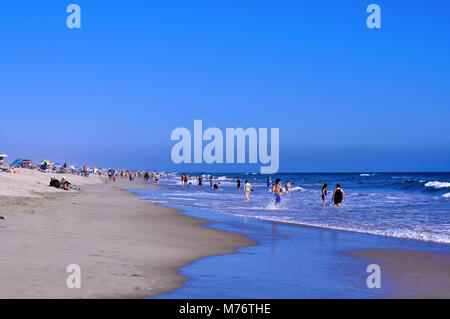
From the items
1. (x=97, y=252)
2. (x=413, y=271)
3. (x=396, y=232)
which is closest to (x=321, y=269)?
(x=413, y=271)

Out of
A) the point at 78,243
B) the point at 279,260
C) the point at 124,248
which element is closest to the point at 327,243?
the point at 279,260

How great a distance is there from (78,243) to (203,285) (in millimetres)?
4117

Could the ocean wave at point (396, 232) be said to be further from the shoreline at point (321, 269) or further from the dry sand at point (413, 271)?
the dry sand at point (413, 271)

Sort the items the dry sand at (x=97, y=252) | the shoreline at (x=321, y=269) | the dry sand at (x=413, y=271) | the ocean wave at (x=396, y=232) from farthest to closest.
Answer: the ocean wave at (x=396, y=232) < the dry sand at (x=413, y=271) < the shoreline at (x=321, y=269) < the dry sand at (x=97, y=252)

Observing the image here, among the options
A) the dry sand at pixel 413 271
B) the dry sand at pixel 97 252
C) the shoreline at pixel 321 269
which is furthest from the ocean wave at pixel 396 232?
the dry sand at pixel 97 252

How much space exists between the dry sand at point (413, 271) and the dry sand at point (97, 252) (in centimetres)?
335

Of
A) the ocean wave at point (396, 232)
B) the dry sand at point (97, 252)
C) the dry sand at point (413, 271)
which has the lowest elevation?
the ocean wave at point (396, 232)

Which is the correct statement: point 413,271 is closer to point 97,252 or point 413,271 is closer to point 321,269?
point 321,269

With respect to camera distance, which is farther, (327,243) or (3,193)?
(3,193)

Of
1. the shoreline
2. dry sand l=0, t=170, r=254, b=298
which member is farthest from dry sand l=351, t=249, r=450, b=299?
dry sand l=0, t=170, r=254, b=298

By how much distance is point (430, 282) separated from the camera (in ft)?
25.4

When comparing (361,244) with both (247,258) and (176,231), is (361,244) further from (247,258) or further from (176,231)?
(176,231)

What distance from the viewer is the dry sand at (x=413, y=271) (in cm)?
704
